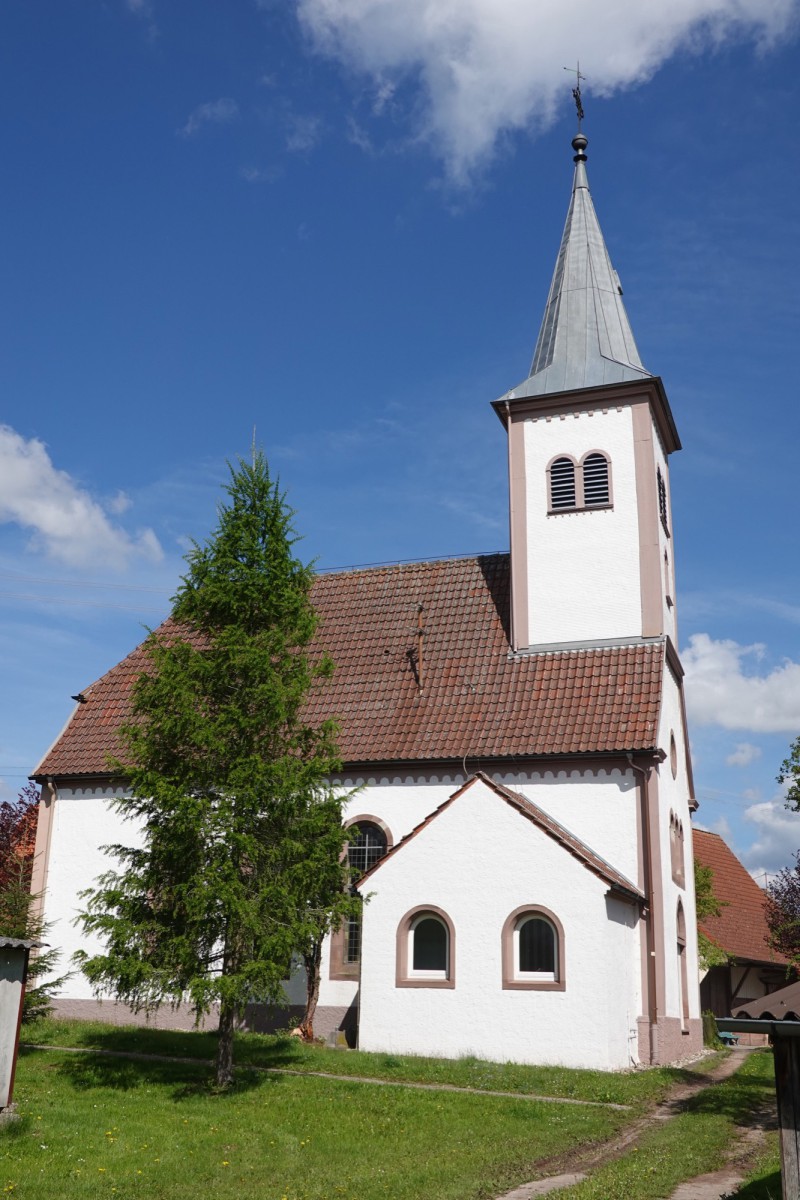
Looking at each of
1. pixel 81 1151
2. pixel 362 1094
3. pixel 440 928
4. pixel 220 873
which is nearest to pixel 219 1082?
pixel 362 1094

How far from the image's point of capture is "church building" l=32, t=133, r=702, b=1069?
19.7 m

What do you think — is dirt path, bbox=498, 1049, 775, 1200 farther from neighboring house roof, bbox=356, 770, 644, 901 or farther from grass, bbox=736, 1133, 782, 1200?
neighboring house roof, bbox=356, 770, 644, 901

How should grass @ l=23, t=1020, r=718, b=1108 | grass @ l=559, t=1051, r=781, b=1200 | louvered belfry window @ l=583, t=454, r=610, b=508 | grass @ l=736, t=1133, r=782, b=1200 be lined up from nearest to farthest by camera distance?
grass @ l=736, t=1133, r=782, b=1200, grass @ l=559, t=1051, r=781, b=1200, grass @ l=23, t=1020, r=718, b=1108, louvered belfry window @ l=583, t=454, r=610, b=508

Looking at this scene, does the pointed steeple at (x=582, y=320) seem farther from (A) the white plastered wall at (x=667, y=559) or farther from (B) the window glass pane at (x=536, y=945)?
(B) the window glass pane at (x=536, y=945)

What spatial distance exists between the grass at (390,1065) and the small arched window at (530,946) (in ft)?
5.15

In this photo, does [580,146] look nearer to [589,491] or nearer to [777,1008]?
[589,491]

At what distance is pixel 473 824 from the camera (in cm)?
2041

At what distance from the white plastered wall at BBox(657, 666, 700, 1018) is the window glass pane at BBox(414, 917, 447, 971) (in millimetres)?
4591

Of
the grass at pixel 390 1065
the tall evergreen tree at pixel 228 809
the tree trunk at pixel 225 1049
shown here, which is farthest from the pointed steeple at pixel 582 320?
the tree trunk at pixel 225 1049

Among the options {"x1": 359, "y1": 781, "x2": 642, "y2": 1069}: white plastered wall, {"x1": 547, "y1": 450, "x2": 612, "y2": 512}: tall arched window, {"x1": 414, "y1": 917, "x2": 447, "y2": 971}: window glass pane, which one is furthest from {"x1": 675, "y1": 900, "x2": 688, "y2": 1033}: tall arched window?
{"x1": 547, "y1": 450, "x2": 612, "y2": 512}: tall arched window

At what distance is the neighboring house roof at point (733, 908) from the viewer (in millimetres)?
36197

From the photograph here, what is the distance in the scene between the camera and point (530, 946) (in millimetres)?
19766

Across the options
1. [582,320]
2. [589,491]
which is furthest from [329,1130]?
[582,320]

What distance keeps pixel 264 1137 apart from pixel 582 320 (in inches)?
836
